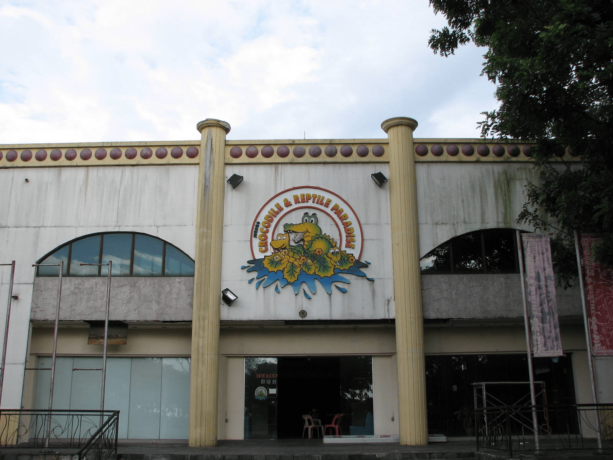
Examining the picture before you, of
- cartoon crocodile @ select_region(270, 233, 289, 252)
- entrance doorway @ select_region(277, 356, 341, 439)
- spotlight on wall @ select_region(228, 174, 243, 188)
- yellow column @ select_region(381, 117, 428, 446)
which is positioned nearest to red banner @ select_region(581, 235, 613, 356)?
yellow column @ select_region(381, 117, 428, 446)

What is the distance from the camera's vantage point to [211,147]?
18391mm

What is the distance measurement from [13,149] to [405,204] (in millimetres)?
12589

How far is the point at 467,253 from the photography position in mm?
18125

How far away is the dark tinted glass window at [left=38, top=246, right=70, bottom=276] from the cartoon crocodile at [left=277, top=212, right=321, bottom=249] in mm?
6879

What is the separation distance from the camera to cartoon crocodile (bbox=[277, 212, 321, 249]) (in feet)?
58.9

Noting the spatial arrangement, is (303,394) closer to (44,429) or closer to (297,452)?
(297,452)

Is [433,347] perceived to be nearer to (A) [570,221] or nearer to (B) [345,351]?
(B) [345,351]

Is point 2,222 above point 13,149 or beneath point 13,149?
beneath

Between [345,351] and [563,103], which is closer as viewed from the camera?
[563,103]

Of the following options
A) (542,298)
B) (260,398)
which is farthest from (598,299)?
(260,398)

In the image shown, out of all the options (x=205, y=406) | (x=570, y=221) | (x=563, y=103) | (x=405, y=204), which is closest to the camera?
(x=563, y=103)

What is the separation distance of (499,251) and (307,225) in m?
5.96

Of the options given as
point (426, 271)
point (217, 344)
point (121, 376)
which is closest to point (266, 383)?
point (217, 344)

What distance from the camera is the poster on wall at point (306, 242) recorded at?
57.9ft
